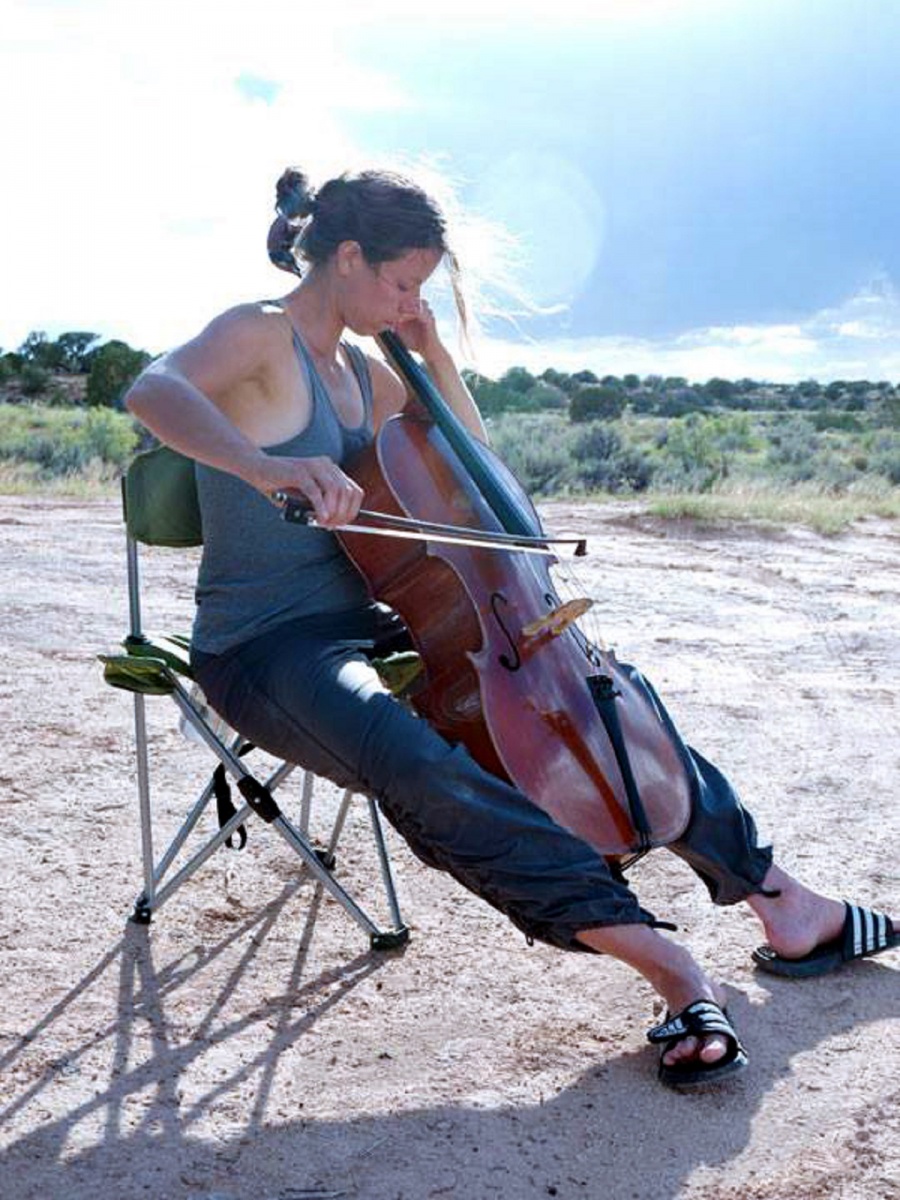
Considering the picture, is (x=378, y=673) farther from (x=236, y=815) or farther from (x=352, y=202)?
(x=352, y=202)

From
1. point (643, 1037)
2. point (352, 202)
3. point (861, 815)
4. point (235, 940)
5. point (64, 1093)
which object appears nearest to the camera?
point (64, 1093)

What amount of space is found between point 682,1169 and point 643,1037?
1.45ft

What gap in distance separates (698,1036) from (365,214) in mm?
1563

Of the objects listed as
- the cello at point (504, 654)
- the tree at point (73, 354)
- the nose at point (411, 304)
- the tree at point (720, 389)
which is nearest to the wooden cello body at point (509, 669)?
the cello at point (504, 654)

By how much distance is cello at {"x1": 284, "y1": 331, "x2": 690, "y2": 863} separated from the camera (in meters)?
2.48

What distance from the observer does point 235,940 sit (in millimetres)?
2994

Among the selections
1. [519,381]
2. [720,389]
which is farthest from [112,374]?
[720,389]

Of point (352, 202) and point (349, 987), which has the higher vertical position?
point (352, 202)

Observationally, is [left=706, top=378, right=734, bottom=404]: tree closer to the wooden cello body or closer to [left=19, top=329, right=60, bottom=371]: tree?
[left=19, top=329, right=60, bottom=371]: tree

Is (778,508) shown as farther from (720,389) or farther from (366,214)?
(720,389)

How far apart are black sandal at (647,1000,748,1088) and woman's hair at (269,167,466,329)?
1.45 m

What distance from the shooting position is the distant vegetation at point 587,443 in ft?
49.9

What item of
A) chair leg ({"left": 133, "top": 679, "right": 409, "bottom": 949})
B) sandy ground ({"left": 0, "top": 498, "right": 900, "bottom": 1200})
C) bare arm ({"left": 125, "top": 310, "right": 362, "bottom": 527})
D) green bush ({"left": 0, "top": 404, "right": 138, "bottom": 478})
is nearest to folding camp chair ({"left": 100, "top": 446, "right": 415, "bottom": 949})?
chair leg ({"left": 133, "top": 679, "right": 409, "bottom": 949})

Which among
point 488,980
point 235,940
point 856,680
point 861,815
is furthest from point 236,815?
point 856,680
